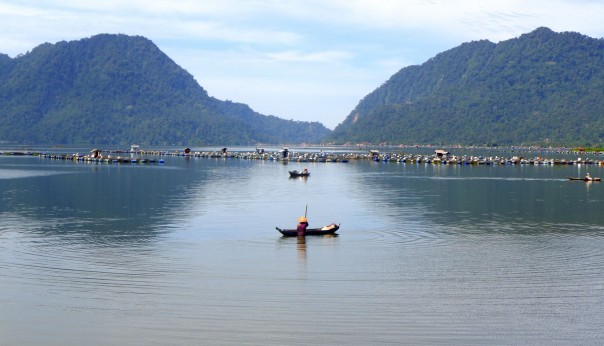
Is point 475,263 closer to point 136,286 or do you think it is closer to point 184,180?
point 136,286

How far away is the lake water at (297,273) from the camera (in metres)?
24.2

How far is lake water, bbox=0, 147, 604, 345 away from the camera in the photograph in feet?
79.5

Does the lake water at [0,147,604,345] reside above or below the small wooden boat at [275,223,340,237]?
below

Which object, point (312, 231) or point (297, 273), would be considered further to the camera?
point (312, 231)

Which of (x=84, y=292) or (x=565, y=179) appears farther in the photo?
(x=565, y=179)

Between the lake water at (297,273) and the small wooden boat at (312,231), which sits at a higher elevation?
the small wooden boat at (312,231)

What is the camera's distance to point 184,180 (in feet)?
316

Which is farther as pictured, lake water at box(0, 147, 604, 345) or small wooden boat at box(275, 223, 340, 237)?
small wooden boat at box(275, 223, 340, 237)

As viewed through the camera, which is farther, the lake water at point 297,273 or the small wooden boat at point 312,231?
the small wooden boat at point 312,231

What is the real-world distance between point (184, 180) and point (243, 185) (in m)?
12.2

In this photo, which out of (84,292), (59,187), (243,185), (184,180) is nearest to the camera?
(84,292)

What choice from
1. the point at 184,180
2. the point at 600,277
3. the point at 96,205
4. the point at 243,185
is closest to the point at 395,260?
the point at 600,277

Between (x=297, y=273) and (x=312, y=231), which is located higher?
(x=312, y=231)

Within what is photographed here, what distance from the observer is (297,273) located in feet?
108
